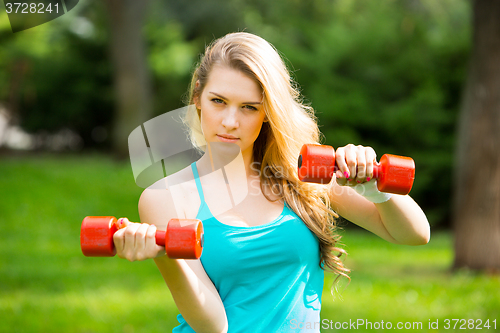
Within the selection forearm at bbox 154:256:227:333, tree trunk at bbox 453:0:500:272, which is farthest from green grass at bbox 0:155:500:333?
forearm at bbox 154:256:227:333

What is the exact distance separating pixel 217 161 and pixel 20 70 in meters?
15.3

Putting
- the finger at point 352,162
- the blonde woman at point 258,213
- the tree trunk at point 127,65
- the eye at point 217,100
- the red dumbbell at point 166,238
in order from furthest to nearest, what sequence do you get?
the tree trunk at point 127,65, the eye at point 217,100, the blonde woman at point 258,213, the finger at point 352,162, the red dumbbell at point 166,238

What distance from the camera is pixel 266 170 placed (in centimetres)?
243

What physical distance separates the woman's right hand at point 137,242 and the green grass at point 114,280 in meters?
1.99

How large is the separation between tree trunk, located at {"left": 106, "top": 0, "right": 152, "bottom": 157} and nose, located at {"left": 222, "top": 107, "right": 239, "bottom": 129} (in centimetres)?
1168

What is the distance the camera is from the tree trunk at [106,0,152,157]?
13508 mm

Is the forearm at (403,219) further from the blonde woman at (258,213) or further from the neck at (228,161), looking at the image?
the neck at (228,161)

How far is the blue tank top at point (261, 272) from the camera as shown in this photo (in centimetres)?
205

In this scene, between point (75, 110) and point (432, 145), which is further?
point (75, 110)

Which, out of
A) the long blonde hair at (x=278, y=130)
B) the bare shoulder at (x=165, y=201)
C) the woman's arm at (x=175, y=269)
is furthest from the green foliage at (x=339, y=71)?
the woman's arm at (x=175, y=269)

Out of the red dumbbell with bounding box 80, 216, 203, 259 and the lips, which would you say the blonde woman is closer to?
the lips

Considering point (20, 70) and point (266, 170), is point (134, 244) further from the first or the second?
point (20, 70)

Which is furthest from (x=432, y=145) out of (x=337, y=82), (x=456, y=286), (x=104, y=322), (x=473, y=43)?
(x=104, y=322)

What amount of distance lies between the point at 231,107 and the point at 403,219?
87 cm
